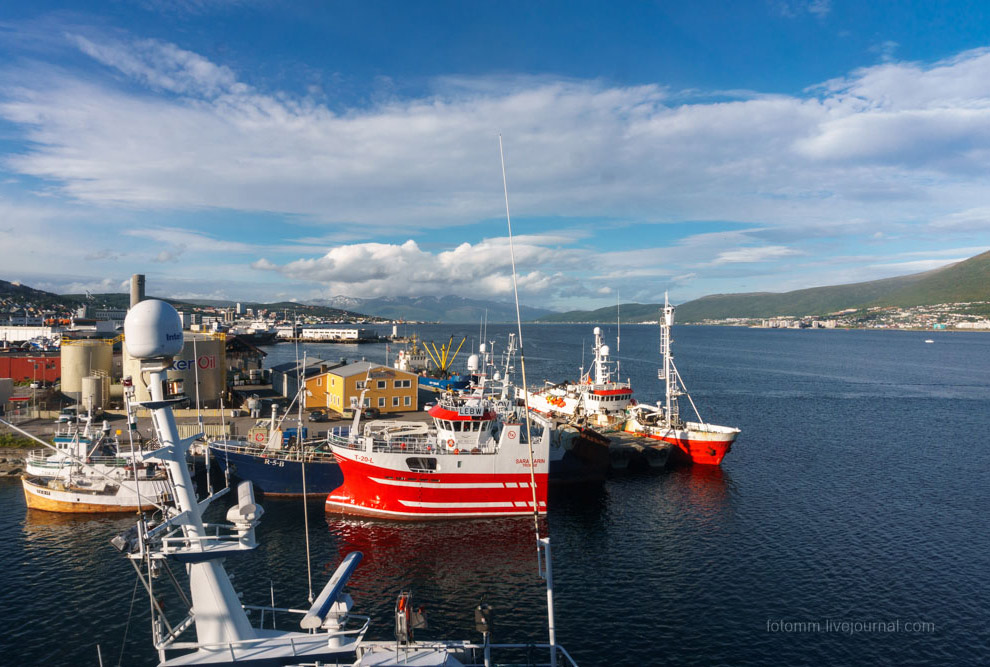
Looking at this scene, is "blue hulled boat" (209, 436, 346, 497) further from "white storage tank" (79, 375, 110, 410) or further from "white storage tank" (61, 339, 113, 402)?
"white storage tank" (61, 339, 113, 402)

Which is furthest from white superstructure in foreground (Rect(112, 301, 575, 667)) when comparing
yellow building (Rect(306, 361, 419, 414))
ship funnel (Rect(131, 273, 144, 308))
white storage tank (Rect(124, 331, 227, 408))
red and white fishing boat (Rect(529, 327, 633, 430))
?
white storage tank (Rect(124, 331, 227, 408))

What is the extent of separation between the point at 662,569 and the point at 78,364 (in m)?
54.9

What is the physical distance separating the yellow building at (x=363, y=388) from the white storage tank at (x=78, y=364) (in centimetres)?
2015

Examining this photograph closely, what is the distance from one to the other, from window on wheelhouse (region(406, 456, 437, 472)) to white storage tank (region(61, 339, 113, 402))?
38.0 m

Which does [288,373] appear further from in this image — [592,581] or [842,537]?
[842,537]

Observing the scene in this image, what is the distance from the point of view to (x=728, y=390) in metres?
89.5

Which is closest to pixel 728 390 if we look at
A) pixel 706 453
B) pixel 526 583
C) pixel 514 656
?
pixel 706 453

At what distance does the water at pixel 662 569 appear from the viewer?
66.8 feet

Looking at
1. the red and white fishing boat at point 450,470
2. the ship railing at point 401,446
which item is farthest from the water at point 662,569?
the ship railing at point 401,446

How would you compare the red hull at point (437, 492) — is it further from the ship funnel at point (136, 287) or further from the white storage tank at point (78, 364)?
the white storage tank at point (78, 364)

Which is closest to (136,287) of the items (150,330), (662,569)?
(150,330)

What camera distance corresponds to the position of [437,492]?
3144cm

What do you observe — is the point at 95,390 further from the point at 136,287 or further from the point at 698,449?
the point at 698,449

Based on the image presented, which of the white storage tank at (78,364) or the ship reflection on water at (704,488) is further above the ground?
the white storage tank at (78,364)
